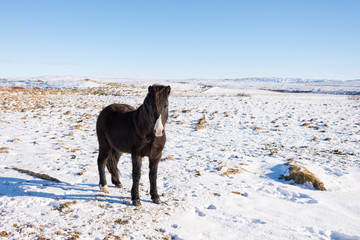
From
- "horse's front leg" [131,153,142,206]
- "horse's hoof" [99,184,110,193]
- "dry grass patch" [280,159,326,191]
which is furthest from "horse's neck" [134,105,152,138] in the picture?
"dry grass patch" [280,159,326,191]

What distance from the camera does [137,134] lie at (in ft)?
12.1

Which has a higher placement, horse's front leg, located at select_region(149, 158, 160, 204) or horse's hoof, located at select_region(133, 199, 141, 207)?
horse's front leg, located at select_region(149, 158, 160, 204)

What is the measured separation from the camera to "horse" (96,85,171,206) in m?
3.21

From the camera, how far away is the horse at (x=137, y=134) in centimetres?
321

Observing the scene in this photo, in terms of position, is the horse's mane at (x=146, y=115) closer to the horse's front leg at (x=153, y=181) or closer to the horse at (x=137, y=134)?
the horse at (x=137, y=134)

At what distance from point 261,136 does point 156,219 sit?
8.07 metres

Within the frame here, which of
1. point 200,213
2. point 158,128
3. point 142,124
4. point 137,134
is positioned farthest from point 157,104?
point 200,213

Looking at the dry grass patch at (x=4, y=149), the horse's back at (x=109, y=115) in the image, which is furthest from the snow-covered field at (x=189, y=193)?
the horse's back at (x=109, y=115)

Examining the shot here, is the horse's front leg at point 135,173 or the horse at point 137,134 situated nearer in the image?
the horse at point 137,134

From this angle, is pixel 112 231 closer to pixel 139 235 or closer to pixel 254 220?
pixel 139 235

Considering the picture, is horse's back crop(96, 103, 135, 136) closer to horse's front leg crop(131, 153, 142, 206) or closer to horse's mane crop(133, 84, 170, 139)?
horse's mane crop(133, 84, 170, 139)

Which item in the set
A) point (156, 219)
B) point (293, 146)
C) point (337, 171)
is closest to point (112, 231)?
point (156, 219)

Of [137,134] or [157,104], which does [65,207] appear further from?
→ [157,104]

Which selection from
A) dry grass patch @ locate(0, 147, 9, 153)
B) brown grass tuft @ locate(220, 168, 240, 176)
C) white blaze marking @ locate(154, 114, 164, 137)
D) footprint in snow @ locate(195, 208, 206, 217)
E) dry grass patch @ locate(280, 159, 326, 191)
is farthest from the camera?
dry grass patch @ locate(0, 147, 9, 153)
